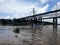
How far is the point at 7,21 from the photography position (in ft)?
209

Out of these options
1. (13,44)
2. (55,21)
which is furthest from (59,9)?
(13,44)

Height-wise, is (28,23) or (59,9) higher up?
(59,9)

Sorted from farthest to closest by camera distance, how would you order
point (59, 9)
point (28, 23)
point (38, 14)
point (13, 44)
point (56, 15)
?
point (28, 23), point (38, 14), point (56, 15), point (59, 9), point (13, 44)

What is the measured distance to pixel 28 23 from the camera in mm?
61250

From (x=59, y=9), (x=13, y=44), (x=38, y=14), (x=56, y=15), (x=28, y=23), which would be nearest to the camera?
(x=13, y=44)

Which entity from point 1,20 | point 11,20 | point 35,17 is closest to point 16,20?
point 11,20

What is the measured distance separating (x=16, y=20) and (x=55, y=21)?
27.6m

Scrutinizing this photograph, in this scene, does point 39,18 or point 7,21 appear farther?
point 7,21

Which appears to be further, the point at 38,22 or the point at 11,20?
the point at 11,20

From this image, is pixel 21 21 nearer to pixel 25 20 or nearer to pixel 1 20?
pixel 25 20

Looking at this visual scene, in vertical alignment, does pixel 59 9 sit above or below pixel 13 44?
above

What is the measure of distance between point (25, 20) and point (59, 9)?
30.4 meters

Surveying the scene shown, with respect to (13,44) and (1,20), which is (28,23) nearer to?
(1,20)

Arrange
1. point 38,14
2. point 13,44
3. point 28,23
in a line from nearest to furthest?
point 13,44 < point 38,14 < point 28,23
